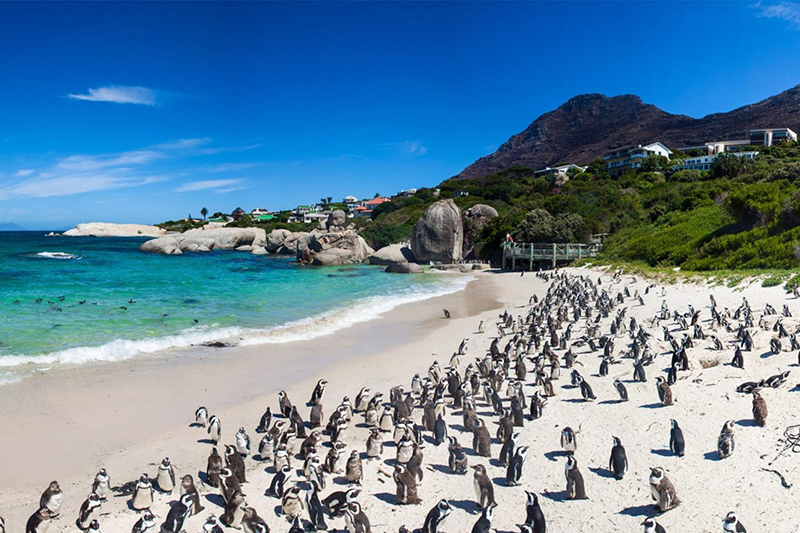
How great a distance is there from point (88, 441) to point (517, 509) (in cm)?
751

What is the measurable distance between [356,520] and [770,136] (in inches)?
3965

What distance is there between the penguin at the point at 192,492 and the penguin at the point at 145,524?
0.53m

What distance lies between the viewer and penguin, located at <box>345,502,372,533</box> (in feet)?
20.5

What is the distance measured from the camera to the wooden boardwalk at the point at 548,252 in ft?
125

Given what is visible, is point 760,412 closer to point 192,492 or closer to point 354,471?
point 354,471

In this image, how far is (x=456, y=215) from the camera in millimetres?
45781

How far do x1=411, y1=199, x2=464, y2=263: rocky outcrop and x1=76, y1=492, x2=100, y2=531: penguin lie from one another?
3930 centimetres

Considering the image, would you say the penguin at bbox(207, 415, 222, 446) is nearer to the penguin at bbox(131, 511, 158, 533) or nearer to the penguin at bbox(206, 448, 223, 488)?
the penguin at bbox(206, 448, 223, 488)

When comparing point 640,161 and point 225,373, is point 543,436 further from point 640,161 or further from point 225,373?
point 640,161

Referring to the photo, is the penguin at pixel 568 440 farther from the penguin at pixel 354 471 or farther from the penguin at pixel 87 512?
the penguin at pixel 87 512

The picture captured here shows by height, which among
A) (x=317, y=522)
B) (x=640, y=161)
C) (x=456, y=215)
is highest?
(x=640, y=161)

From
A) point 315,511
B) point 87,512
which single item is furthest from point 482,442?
point 87,512

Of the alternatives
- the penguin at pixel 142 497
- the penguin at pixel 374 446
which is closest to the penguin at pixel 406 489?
the penguin at pixel 374 446

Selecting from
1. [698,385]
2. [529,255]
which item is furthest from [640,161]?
[698,385]
